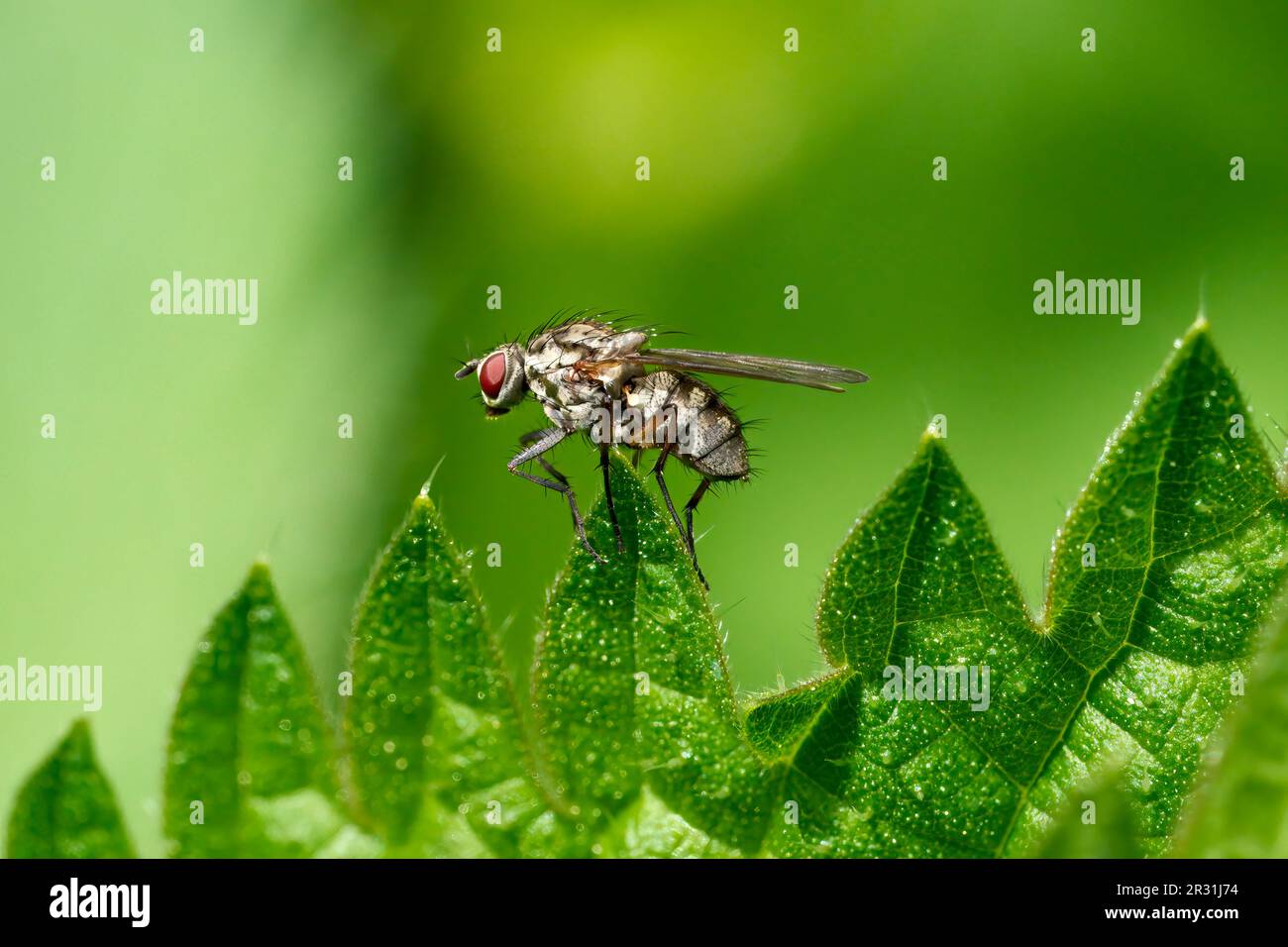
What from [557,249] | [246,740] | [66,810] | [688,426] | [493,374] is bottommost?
[66,810]

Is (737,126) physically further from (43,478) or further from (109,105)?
(43,478)

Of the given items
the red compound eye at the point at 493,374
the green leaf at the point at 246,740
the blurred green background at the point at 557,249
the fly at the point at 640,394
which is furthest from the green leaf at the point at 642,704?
the blurred green background at the point at 557,249

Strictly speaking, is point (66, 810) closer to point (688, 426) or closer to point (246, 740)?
point (246, 740)

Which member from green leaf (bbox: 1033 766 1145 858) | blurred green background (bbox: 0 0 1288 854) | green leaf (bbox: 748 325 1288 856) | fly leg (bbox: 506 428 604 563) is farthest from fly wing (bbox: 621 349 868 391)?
green leaf (bbox: 1033 766 1145 858)

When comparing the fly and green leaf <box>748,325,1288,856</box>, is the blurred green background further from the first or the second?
green leaf <box>748,325,1288,856</box>

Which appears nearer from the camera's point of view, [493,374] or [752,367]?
[752,367]

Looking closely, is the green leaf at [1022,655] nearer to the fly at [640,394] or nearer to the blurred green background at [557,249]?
the fly at [640,394]

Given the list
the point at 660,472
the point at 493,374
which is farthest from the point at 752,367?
the point at 493,374

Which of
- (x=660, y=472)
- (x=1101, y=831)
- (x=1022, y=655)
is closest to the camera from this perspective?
(x=1101, y=831)
